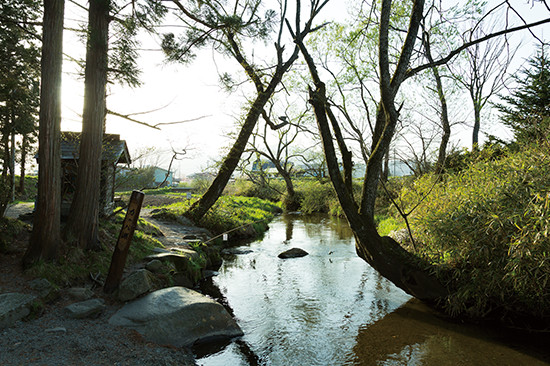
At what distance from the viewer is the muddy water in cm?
450

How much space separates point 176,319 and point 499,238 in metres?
4.55

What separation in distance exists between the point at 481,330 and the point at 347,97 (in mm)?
16699

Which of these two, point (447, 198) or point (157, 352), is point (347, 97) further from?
point (157, 352)

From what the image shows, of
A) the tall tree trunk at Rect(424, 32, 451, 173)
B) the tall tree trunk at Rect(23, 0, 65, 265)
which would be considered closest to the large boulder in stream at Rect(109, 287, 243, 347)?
the tall tree trunk at Rect(23, 0, 65, 265)

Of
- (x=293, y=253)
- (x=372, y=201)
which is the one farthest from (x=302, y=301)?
(x=293, y=253)

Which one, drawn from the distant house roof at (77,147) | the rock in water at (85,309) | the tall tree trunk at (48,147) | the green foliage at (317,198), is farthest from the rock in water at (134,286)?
the green foliage at (317,198)

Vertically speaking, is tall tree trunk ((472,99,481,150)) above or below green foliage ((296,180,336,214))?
above

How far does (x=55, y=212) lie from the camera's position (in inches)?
213

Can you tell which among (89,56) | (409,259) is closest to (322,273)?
(409,259)

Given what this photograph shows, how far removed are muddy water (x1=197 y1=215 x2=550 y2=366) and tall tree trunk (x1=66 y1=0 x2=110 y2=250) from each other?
2922 millimetres

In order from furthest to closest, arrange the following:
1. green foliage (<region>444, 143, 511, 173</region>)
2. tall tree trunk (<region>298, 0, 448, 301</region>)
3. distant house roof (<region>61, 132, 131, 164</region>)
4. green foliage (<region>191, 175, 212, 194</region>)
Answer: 1. green foliage (<region>191, 175, 212, 194</region>)
2. distant house roof (<region>61, 132, 131, 164</region>)
3. green foliage (<region>444, 143, 511, 173</region>)
4. tall tree trunk (<region>298, 0, 448, 301</region>)

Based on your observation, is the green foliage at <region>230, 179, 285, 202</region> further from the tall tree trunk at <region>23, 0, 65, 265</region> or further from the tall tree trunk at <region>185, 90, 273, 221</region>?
the tall tree trunk at <region>23, 0, 65, 265</region>

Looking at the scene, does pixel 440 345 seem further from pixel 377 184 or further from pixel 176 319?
pixel 176 319

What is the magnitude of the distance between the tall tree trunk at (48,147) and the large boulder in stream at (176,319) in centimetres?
175
